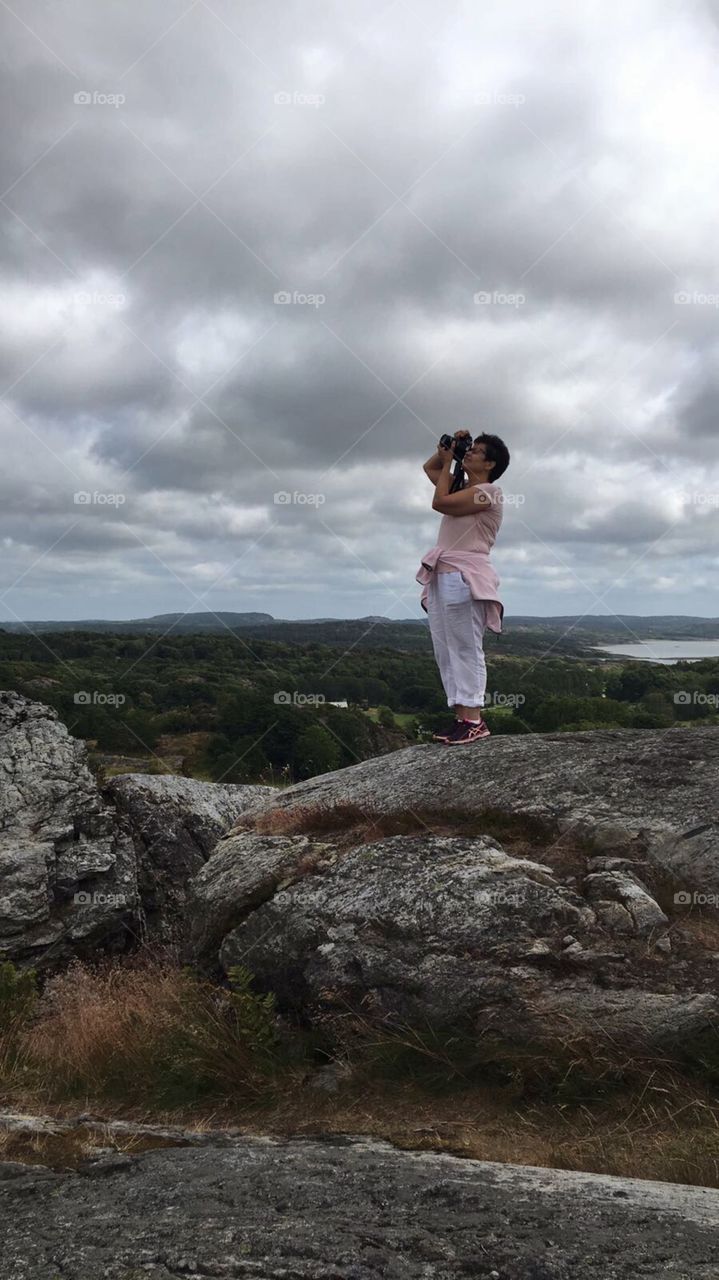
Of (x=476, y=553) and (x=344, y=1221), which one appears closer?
(x=344, y=1221)

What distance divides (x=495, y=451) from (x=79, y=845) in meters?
6.66

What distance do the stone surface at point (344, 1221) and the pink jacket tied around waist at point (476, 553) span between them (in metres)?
5.82

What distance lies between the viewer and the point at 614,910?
233 inches

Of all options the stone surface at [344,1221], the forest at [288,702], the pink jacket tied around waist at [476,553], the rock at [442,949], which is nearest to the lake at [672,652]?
the forest at [288,702]

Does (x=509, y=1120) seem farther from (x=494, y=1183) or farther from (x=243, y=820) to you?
(x=243, y=820)

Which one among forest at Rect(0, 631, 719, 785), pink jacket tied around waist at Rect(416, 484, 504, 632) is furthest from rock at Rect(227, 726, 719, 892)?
forest at Rect(0, 631, 719, 785)

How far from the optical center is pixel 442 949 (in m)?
5.80

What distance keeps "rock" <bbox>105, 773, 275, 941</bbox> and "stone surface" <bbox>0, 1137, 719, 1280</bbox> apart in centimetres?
599

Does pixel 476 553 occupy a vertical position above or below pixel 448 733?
above

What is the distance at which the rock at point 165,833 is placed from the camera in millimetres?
10164

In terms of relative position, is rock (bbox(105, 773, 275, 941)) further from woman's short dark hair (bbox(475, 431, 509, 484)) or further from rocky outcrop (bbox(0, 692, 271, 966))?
woman's short dark hair (bbox(475, 431, 509, 484))

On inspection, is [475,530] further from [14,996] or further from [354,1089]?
[14,996]

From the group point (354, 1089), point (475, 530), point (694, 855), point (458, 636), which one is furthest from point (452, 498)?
point (354, 1089)

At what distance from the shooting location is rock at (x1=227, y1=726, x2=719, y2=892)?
671 centimetres
